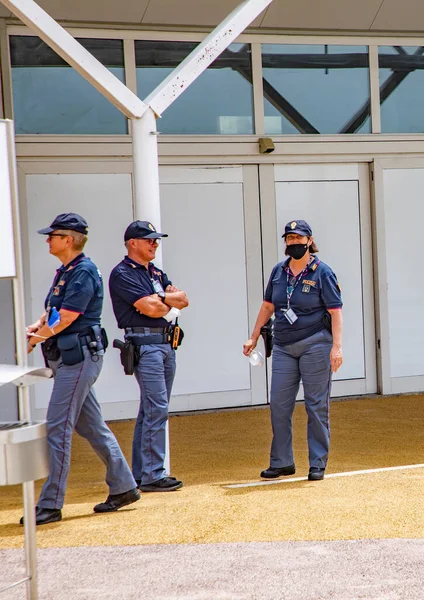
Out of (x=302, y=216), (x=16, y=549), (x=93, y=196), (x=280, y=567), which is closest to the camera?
(x=280, y=567)

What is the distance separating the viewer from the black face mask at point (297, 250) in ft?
20.4

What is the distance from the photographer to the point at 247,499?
18.1ft

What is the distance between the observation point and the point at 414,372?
996 centimetres

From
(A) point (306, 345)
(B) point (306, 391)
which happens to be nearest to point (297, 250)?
(A) point (306, 345)

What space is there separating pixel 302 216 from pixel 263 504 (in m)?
4.70

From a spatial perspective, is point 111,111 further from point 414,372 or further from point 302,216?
point 414,372

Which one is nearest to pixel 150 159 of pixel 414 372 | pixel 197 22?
pixel 197 22

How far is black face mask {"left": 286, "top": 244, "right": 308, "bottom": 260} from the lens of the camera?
6.20 meters

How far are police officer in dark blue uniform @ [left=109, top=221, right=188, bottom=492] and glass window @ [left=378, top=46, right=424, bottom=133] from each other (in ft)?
15.1

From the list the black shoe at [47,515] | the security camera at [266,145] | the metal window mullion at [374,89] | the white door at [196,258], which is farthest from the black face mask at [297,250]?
the metal window mullion at [374,89]

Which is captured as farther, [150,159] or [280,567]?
[150,159]

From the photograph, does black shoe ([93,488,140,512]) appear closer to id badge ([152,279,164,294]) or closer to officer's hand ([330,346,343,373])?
id badge ([152,279,164,294])

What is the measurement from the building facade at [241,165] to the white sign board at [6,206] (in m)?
4.98

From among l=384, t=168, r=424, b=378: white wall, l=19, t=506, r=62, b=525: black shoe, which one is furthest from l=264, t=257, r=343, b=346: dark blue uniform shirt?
l=384, t=168, r=424, b=378: white wall
